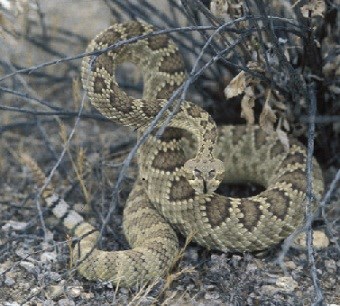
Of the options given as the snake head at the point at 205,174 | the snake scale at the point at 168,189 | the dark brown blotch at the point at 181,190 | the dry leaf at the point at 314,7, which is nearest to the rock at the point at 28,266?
the snake scale at the point at 168,189

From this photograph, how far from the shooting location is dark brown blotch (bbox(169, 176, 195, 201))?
424 centimetres

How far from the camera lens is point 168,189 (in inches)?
170

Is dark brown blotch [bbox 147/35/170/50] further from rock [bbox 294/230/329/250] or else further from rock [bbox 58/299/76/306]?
→ rock [bbox 58/299/76/306]

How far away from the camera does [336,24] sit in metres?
4.61

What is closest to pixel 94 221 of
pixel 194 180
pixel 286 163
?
pixel 194 180

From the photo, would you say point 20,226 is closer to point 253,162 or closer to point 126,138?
point 126,138

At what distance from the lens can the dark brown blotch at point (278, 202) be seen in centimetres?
420

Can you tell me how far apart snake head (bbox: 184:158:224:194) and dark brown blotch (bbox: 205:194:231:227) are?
0.46ft

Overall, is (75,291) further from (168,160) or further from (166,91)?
(166,91)

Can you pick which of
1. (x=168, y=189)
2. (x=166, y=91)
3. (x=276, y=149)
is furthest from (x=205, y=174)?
(x=276, y=149)

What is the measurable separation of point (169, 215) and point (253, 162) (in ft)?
2.98

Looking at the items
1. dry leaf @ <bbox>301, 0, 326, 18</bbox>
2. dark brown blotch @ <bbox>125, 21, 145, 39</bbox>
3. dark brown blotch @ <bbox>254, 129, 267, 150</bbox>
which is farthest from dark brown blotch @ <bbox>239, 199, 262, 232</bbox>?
dark brown blotch @ <bbox>125, 21, 145, 39</bbox>

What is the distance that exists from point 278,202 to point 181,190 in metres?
0.58

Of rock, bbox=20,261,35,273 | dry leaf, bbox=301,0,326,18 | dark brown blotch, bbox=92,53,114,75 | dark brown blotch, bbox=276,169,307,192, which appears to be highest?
dry leaf, bbox=301,0,326,18
